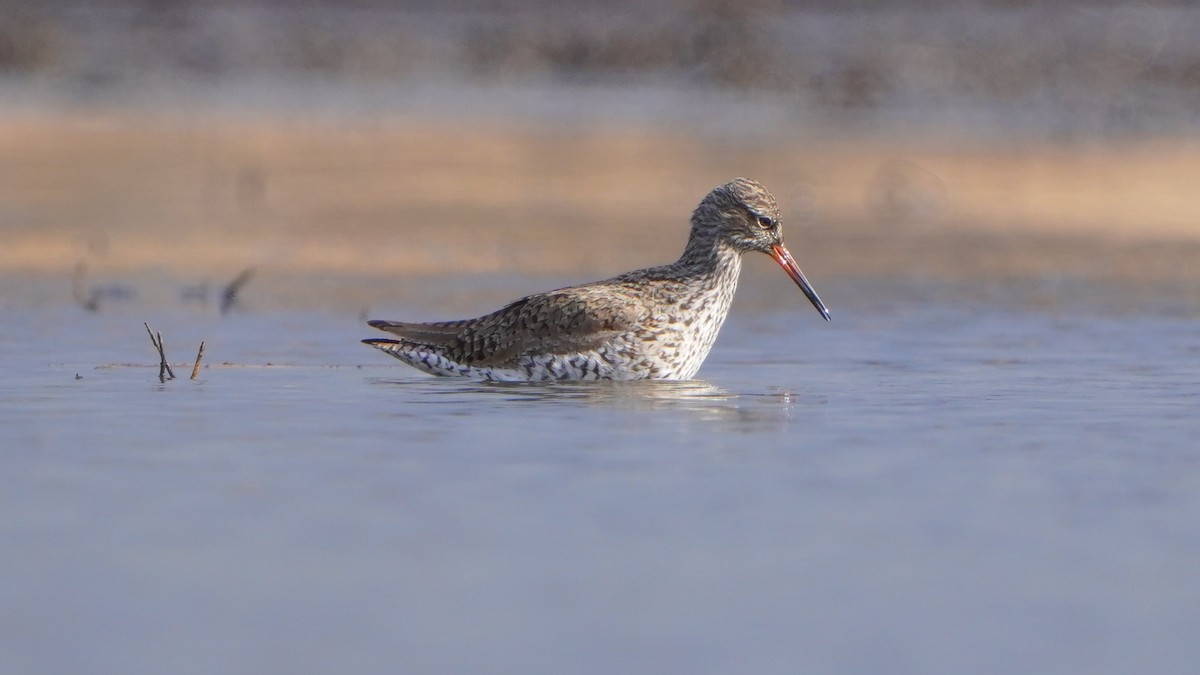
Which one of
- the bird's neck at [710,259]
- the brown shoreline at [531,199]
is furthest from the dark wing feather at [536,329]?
the brown shoreline at [531,199]

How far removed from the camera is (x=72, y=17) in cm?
A: 4425

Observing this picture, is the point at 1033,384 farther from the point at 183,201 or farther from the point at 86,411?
the point at 183,201

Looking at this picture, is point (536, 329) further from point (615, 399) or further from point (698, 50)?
point (698, 50)

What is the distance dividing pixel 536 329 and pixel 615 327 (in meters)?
0.46

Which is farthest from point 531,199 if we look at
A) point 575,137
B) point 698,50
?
point 698,50

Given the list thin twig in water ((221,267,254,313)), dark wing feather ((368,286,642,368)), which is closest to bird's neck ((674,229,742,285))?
dark wing feather ((368,286,642,368))

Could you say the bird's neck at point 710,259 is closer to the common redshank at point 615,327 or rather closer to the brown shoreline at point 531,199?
the common redshank at point 615,327

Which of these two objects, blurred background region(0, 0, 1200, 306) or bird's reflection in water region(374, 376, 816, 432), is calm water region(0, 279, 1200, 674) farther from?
blurred background region(0, 0, 1200, 306)

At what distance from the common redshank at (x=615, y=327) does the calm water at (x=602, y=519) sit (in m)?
0.16

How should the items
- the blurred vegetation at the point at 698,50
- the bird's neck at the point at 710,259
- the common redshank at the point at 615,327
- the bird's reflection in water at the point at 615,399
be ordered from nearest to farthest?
the bird's reflection in water at the point at 615,399, the common redshank at the point at 615,327, the bird's neck at the point at 710,259, the blurred vegetation at the point at 698,50

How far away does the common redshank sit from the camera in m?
11.2

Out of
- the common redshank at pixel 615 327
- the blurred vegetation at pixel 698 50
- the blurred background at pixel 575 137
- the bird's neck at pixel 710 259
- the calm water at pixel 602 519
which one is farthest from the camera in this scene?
the blurred vegetation at pixel 698 50

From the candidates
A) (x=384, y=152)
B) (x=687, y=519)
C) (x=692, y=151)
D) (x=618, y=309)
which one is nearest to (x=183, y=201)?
(x=384, y=152)

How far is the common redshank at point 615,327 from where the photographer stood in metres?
11.2
